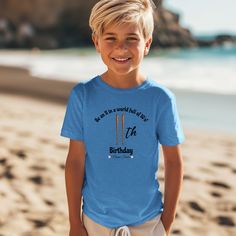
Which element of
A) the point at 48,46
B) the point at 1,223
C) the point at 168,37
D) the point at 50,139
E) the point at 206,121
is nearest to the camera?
the point at 1,223

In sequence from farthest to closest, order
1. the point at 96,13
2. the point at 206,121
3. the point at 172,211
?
the point at 206,121 < the point at 172,211 < the point at 96,13

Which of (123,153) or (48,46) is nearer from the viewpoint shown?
(123,153)

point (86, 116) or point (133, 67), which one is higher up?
point (133, 67)

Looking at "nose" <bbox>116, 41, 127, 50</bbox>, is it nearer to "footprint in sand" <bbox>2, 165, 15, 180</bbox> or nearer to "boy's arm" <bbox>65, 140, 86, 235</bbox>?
"boy's arm" <bbox>65, 140, 86, 235</bbox>

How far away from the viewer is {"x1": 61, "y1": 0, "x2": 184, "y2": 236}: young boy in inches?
57.9

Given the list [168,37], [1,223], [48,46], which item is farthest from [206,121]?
[168,37]

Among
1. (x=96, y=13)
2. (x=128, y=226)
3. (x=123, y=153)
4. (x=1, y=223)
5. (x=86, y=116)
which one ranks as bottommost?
(x=1, y=223)

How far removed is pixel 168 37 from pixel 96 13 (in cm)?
5165

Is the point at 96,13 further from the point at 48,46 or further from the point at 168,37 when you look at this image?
the point at 168,37

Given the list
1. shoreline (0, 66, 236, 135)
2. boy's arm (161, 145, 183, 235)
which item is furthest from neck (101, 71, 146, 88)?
shoreline (0, 66, 236, 135)

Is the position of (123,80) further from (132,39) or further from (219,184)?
(219,184)

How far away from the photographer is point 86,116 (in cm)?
151

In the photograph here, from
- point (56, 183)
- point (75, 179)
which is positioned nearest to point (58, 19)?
point (56, 183)

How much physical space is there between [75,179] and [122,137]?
244mm
